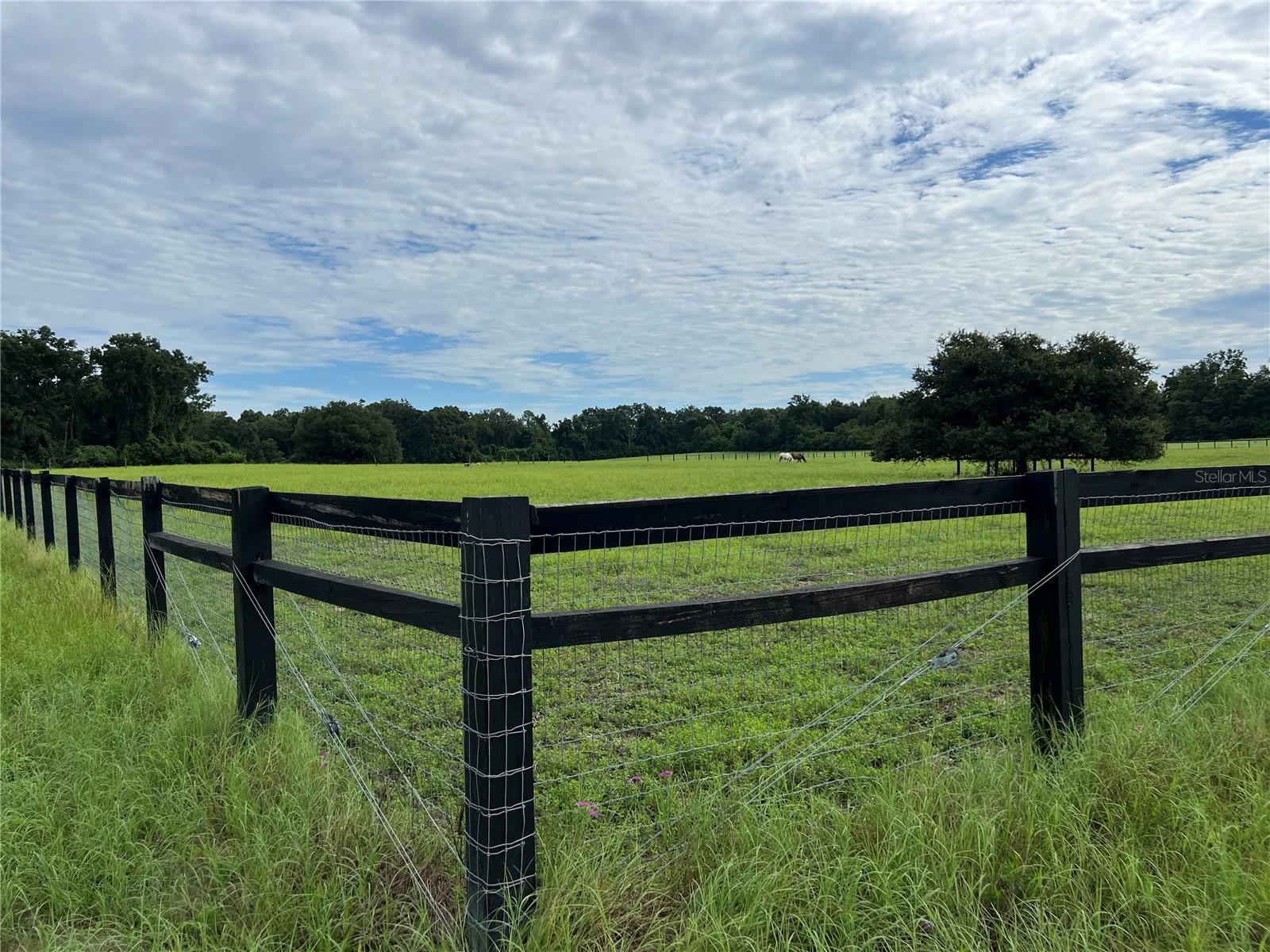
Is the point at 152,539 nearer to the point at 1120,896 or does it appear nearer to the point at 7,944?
the point at 7,944

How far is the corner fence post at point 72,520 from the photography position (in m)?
8.01

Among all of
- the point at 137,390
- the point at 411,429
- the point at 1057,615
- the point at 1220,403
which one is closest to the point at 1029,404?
the point at 1057,615

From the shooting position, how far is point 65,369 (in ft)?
266

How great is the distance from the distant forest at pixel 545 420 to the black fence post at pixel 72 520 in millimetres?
34533

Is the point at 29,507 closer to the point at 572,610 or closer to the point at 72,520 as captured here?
the point at 72,520

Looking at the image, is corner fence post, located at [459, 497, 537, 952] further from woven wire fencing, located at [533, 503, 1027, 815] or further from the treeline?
the treeline

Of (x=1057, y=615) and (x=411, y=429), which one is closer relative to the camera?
(x=1057, y=615)

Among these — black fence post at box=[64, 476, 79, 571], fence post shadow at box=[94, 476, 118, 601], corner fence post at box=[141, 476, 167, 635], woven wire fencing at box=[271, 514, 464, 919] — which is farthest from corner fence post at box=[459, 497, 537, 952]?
black fence post at box=[64, 476, 79, 571]

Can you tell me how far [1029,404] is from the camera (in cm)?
3528

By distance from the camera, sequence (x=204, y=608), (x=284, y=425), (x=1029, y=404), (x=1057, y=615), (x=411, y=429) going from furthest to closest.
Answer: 1. (x=411, y=429)
2. (x=284, y=425)
3. (x=1029, y=404)
4. (x=204, y=608)
5. (x=1057, y=615)

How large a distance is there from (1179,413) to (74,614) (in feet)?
372

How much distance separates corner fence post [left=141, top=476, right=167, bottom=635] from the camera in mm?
5586
